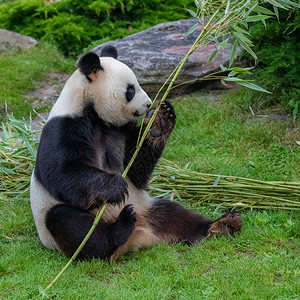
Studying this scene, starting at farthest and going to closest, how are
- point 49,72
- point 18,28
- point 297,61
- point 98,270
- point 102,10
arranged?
point 18,28
point 102,10
point 49,72
point 297,61
point 98,270

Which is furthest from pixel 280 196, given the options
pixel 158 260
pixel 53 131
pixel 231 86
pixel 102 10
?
pixel 102 10

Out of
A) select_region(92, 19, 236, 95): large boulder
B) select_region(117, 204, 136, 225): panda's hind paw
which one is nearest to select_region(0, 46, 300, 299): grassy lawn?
select_region(117, 204, 136, 225): panda's hind paw

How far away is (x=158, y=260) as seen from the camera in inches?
→ 149

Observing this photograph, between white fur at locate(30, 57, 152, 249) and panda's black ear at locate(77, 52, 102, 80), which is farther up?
panda's black ear at locate(77, 52, 102, 80)

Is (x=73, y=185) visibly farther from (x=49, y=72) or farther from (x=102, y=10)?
(x=102, y=10)

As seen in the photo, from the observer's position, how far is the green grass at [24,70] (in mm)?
8797

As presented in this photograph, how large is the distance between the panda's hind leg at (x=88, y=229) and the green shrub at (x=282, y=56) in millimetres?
3441

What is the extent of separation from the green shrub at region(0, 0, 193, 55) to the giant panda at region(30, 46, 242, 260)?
658 cm

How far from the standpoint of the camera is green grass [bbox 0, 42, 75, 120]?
28.9ft

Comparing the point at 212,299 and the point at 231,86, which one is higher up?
the point at 212,299

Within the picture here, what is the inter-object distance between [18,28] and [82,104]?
860 centimetres

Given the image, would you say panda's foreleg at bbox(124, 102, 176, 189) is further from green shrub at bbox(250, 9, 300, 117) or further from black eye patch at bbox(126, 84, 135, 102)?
green shrub at bbox(250, 9, 300, 117)

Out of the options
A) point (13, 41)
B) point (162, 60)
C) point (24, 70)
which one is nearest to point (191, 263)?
point (162, 60)

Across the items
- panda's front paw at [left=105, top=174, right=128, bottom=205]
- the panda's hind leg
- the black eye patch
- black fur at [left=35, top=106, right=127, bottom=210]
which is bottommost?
the panda's hind leg
